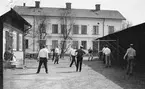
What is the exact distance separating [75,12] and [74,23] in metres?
3.58

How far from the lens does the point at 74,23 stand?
47531 mm

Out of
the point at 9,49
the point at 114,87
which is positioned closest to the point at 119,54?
the point at 9,49

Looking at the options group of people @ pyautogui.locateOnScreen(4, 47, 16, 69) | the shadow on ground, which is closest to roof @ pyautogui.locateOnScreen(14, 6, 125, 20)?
group of people @ pyautogui.locateOnScreen(4, 47, 16, 69)

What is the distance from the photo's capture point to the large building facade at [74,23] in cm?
4656

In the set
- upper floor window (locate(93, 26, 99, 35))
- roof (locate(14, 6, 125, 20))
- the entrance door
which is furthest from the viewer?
upper floor window (locate(93, 26, 99, 35))

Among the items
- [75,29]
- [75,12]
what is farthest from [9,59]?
[75,12]

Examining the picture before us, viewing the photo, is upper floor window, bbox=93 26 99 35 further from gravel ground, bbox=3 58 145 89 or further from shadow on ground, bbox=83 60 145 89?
gravel ground, bbox=3 58 145 89

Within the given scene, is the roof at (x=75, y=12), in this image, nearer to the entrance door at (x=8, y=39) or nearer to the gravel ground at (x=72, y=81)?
the entrance door at (x=8, y=39)

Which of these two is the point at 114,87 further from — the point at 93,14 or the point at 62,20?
the point at 93,14

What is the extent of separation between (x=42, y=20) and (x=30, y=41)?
14.2 ft

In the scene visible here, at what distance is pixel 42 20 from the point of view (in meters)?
46.0

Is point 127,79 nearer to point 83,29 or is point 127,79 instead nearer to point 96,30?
point 83,29

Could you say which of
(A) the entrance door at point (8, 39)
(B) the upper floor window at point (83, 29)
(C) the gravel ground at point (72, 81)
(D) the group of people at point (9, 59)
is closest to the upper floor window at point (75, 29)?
(B) the upper floor window at point (83, 29)

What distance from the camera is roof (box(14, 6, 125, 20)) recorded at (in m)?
48.5
